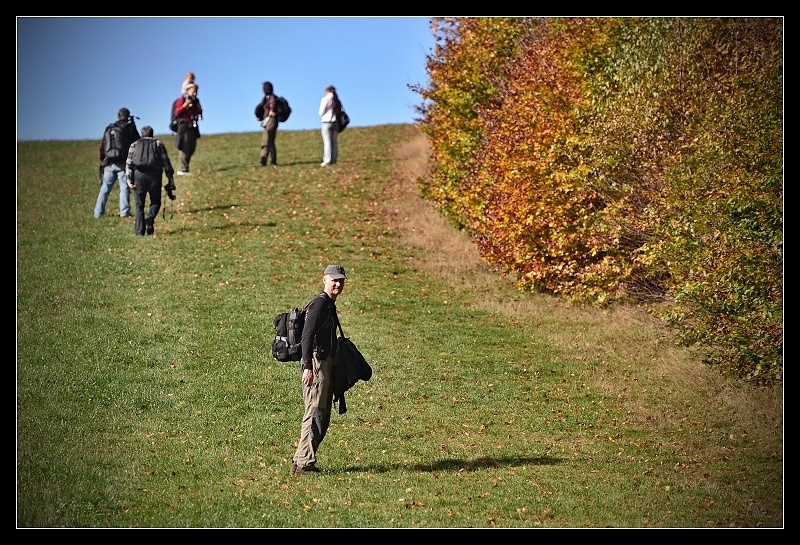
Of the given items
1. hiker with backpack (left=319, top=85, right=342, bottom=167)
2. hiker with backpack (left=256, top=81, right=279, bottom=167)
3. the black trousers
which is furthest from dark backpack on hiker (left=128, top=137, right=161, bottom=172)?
hiker with backpack (left=319, top=85, right=342, bottom=167)

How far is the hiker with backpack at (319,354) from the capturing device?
10906mm

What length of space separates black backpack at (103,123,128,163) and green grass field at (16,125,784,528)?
204cm

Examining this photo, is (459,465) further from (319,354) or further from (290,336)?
(290,336)

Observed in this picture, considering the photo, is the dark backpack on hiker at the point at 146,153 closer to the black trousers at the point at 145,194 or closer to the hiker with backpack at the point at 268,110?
the black trousers at the point at 145,194

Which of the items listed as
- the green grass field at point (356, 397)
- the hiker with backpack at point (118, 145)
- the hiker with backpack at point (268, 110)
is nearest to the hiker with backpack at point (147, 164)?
the hiker with backpack at point (118, 145)

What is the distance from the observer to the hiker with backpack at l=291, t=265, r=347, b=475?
1091 centimetres

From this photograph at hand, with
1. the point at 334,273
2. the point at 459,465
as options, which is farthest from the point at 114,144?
the point at 459,465

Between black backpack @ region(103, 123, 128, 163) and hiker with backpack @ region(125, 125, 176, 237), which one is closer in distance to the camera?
hiker with backpack @ region(125, 125, 176, 237)

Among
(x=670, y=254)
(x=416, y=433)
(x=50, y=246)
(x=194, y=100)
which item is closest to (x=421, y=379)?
(x=416, y=433)

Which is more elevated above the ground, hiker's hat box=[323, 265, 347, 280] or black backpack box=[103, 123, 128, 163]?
black backpack box=[103, 123, 128, 163]

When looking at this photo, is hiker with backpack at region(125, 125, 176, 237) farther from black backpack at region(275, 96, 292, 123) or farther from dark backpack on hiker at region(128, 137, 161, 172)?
black backpack at region(275, 96, 292, 123)

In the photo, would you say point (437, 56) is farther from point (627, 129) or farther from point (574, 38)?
point (627, 129)

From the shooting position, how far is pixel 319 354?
11.1m

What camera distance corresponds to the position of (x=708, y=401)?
51.9ft
